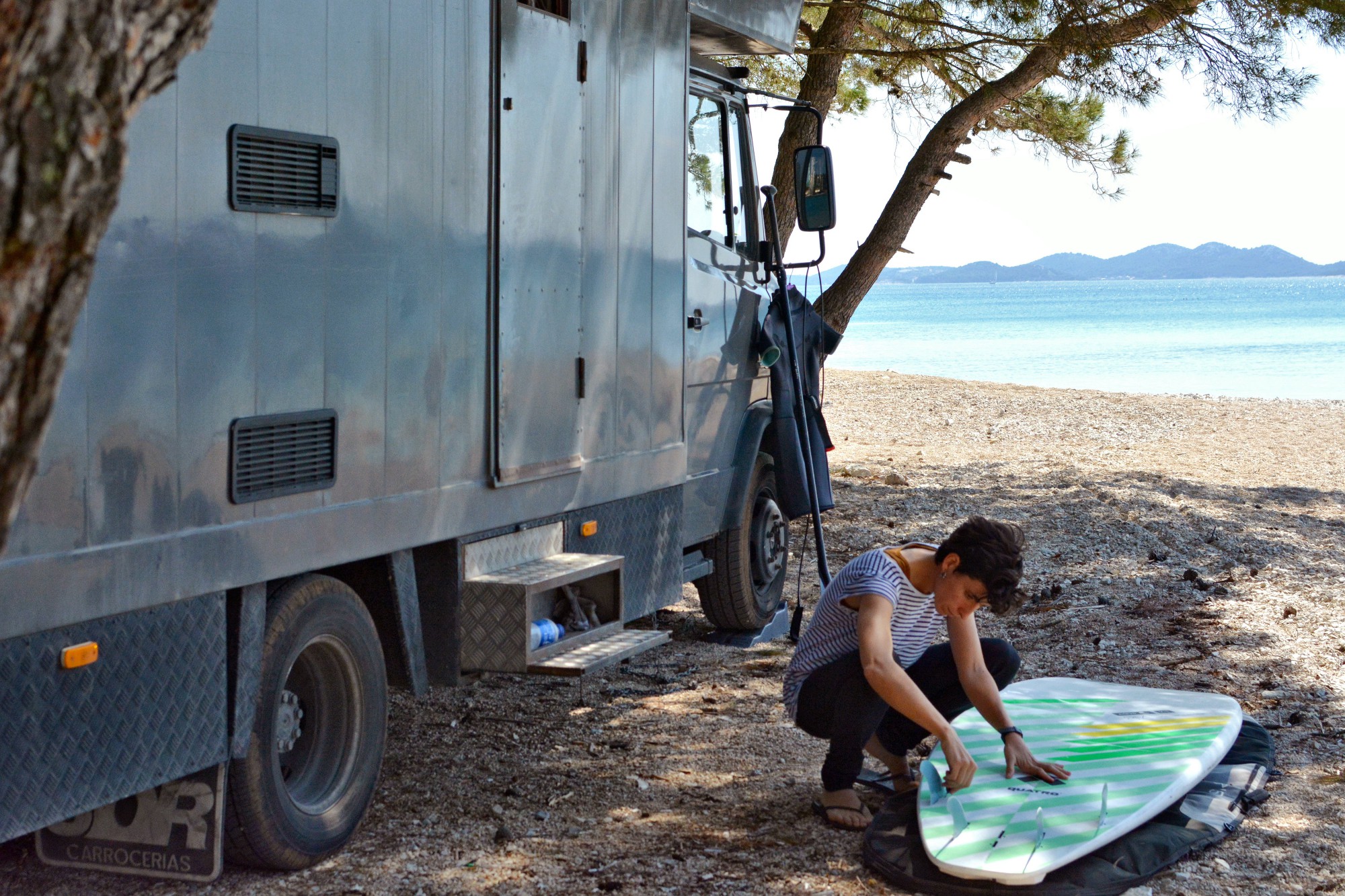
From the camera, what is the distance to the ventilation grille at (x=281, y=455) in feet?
11.2

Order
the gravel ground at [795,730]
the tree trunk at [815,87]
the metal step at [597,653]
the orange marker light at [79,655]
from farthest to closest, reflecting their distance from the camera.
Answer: the tree trunk at [815,87], the metal step at [597,653], the gravel ground at [795,730], the orange marker light at [79,655]

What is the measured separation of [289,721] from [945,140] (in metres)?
7.66

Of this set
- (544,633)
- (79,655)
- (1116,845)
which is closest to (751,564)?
(544,633)

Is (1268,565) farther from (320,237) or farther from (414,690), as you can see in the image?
(320,237)

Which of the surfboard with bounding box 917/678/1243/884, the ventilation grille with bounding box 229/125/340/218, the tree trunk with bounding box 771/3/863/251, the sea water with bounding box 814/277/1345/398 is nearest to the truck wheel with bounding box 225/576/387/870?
the ventilation grille with bounding box 229/125/340/218

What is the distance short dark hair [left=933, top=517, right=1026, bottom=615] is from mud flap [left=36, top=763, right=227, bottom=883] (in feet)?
7.06

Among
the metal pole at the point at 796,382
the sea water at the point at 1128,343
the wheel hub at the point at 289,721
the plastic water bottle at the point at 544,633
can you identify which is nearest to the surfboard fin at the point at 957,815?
the plastic water bottle at the point at 544,633

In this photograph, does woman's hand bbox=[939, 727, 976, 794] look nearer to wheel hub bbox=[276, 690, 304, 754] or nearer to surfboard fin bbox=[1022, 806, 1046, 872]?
surfboard fin bbox=[1022, 806, 1046, 872]

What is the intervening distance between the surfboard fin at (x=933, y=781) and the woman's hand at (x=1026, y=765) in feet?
0.72

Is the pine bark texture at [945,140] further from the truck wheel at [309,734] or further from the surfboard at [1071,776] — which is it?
the truck wheel at [309,734]

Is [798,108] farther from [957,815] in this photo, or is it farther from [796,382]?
[957,815]

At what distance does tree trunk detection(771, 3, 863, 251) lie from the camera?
1002 centimetres

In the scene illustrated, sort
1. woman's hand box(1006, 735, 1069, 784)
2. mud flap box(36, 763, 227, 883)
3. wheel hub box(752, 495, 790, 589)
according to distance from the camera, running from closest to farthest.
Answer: mud flap box(36, 763, 227, 883) → woman's hand box(1006, 735, 1069, 784) → wheel hub box(752, 495, 790, 589)

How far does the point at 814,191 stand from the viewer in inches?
258
